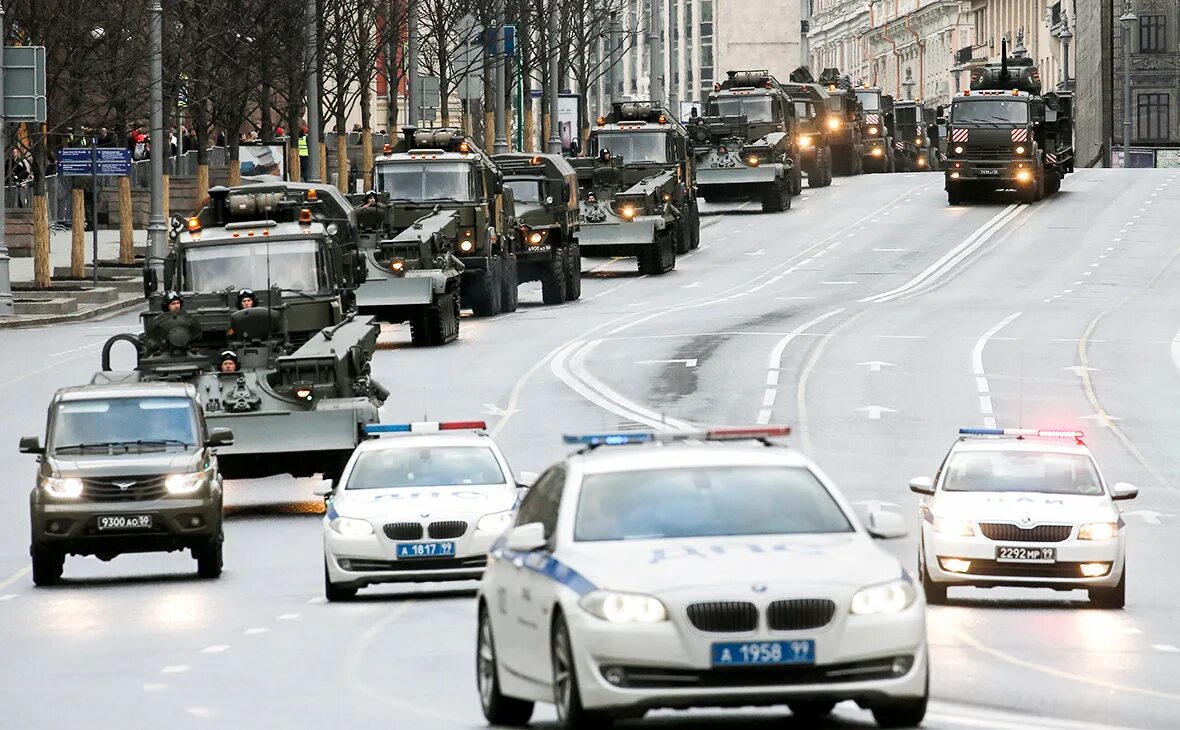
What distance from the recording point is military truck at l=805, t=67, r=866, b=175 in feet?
292

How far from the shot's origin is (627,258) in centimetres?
6856

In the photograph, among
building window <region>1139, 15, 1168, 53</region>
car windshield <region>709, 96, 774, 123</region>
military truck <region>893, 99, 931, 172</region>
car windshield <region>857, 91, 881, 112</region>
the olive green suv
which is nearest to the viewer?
the olive green suv

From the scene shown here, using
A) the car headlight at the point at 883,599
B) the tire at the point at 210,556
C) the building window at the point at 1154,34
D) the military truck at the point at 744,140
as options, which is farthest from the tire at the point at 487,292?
the building window at the point at 1154,34

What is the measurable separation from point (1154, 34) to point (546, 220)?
76385mm

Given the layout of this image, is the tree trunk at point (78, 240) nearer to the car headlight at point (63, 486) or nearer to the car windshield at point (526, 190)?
the car windshield at point (526, 190)

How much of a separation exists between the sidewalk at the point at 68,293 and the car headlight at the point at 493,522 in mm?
31322

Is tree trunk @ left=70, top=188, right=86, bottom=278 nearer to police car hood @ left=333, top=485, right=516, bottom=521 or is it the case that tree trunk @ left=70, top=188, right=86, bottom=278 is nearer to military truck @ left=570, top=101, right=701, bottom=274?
military truck @ left=570, top=101, right=701, bottom=274

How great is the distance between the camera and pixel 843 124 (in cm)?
9081

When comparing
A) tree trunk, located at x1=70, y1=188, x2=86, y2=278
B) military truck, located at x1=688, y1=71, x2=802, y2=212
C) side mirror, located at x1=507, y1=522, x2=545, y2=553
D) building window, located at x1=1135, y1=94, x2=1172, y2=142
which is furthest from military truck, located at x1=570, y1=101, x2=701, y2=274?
building window, located at x1=1135, y1=94, x2=1172, y2=142

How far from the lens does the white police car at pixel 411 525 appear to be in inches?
777

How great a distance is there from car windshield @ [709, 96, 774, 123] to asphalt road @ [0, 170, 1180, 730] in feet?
10.5

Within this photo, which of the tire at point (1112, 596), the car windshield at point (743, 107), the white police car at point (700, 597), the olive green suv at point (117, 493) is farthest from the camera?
the car windshield at point (743, 107)

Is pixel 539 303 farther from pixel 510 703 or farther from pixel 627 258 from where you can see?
pixel 510 703

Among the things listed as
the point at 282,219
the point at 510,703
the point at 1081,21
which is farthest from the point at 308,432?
the point at 1081,21
